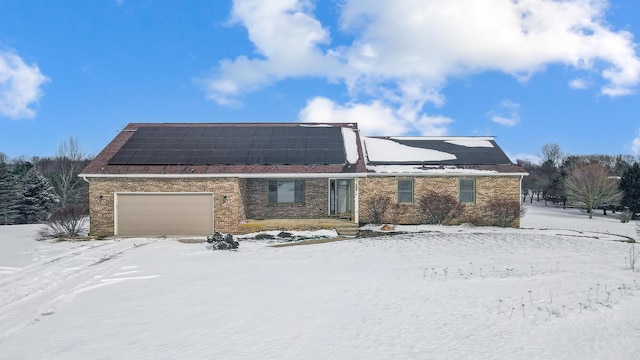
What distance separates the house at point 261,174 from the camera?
16.5 metres

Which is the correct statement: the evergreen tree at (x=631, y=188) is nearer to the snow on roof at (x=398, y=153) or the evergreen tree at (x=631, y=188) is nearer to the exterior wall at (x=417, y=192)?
the exterior wall at (x=417, y=192)

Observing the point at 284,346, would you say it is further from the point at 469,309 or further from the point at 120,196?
the point at 120,196

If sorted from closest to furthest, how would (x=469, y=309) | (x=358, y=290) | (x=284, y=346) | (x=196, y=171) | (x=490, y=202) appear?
1. (x=284, y=346)
2. (x=469, y=309)
3. (x=358, y=290)
4. (x=196, y=171)
5. (x=490, y=202)

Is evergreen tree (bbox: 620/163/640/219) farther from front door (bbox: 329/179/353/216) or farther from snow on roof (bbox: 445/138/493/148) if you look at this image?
front door (bbox: 329/179/353/216)

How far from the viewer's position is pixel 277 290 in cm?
803

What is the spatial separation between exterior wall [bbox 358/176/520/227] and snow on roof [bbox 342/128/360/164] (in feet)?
3.75

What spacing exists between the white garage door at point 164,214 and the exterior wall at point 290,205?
2.67 meters

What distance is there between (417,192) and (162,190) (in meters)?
11.2

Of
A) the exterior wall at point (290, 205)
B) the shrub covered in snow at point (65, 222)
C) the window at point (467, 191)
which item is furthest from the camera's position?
the exterior wall at point (290, 205)

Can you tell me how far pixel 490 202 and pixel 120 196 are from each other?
16338 mm

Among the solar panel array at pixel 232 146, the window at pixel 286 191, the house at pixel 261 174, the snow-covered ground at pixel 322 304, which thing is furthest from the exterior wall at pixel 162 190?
the snow-covered ground at pixel 322 304

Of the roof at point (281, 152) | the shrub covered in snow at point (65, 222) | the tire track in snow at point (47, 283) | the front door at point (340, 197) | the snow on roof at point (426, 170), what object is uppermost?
the roof at point (281, 152)

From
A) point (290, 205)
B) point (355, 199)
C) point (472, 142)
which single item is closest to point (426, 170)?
point (355, 199)

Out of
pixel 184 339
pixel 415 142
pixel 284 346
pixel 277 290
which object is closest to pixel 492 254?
pixel 277 290
